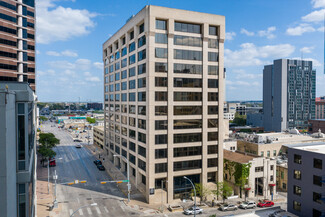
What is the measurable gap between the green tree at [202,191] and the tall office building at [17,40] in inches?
2651

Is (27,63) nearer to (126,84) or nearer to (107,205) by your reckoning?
(126,84)

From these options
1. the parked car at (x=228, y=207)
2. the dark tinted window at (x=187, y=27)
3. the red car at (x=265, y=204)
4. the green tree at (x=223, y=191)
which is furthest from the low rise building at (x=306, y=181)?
the dark tinted window at (x=187, y=27)

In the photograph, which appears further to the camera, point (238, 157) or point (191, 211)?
point (238, 157)

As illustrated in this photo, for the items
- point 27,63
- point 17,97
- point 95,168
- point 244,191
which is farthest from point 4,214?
point 27,63

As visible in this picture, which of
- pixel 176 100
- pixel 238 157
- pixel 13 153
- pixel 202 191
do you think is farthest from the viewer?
pixel 238 157

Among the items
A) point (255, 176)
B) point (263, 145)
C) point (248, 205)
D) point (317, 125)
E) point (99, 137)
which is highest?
point (263, 145)

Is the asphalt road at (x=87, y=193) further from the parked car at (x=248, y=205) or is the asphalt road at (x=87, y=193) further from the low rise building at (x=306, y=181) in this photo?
the low rise building at (x=306, y=181)

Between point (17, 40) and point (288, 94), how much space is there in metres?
170

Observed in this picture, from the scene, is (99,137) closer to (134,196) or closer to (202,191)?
(134,196)

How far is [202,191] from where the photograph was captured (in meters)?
50.6

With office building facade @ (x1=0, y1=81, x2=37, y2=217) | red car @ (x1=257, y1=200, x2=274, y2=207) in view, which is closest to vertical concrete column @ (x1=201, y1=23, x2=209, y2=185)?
red car @ (x1=257, y1=200, x2=274, y2=207)

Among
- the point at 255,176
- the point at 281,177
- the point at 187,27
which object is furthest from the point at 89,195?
the point at 281,177

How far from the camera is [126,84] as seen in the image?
218 ft

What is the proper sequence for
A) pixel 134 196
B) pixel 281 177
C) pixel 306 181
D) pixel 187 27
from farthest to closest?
1. pixel 281 177
2. pixel 134 196
3. pixel 187 27
4. pixel 306 181
